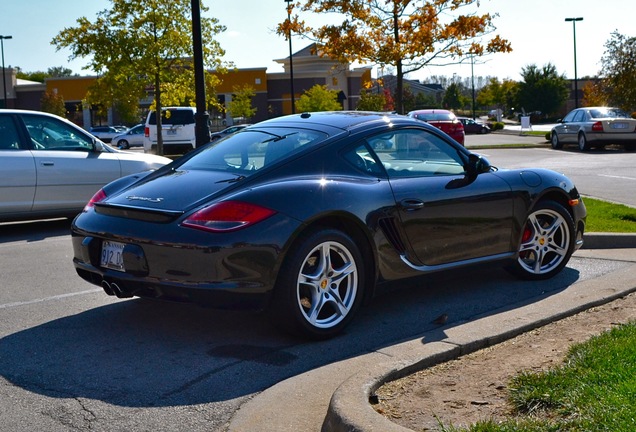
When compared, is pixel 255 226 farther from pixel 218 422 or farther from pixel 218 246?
pixel 218 422

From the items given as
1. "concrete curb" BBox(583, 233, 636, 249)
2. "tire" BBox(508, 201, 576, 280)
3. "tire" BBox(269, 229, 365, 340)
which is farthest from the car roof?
"concrete curb" BBox(583, 233, 636, 249)

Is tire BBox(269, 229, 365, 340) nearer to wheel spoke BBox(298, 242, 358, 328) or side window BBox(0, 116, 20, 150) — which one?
wheel spoke BBox(298, 242, 358, 328)

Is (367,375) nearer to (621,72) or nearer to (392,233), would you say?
(392,233)

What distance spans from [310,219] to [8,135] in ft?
20.5

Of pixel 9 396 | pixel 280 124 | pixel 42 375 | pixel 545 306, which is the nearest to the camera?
pixel 9 396

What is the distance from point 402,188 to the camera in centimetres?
584

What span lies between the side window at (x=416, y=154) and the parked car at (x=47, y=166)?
560cm

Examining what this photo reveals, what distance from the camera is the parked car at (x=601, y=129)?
26.9 metres

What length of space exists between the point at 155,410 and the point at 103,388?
0.45 meters

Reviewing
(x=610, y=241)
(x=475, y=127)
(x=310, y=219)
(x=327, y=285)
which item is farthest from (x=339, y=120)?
(x=475, y=127)

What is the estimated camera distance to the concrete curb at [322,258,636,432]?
11.9 feet

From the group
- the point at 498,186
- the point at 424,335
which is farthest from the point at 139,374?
the point at 498,186

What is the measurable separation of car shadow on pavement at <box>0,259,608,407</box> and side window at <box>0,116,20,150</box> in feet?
13.7

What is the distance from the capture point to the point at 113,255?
532cm
